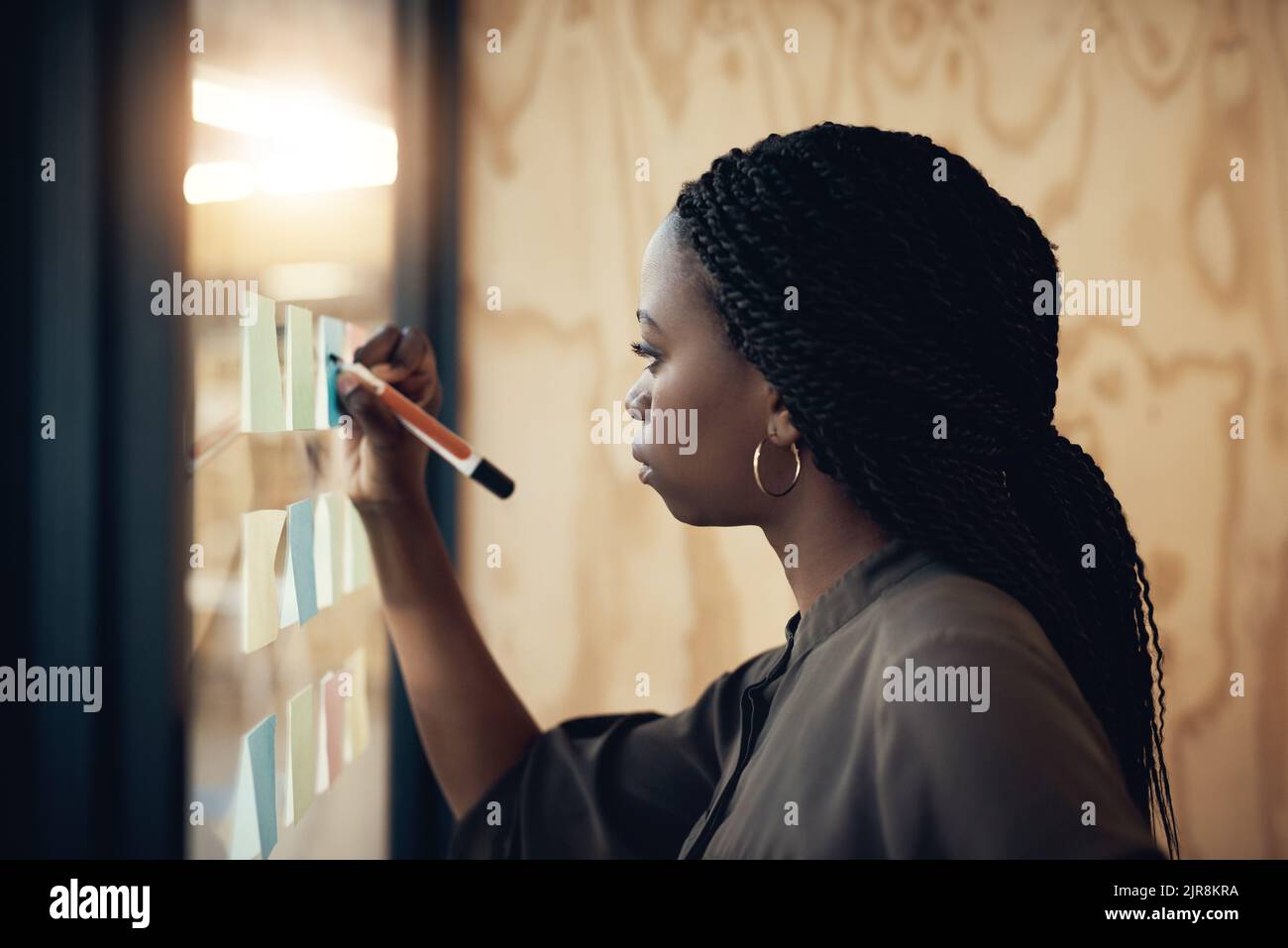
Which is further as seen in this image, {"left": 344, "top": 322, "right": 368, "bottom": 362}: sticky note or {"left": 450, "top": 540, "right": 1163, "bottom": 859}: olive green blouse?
{"left": 344, "top": 322, "right": 368, "bottom": 362}: sticky note

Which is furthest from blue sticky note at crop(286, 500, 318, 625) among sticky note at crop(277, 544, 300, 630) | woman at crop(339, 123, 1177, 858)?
woman at crop(339, 123, 1177, 858)

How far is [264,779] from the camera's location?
0.56m

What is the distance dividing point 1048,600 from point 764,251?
0.25m

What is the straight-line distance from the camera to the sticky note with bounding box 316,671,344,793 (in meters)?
0.68

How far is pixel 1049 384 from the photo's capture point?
55 centimetres

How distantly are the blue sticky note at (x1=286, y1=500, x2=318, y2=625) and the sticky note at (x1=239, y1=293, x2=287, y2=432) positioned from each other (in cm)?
7

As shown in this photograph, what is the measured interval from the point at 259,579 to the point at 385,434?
167mm

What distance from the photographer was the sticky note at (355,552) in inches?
27.7

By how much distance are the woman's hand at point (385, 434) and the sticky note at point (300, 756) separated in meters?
0.15

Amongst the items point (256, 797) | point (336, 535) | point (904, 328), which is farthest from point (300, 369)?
point (904, 328)

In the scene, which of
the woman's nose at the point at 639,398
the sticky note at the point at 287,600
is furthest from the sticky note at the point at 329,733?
the woman's nose at the point at 639,398

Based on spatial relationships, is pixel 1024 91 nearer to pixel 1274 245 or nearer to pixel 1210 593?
pixel 1274 245

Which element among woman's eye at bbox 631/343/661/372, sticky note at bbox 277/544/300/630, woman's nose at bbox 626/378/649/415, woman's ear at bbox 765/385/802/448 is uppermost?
woman's eye at bbox 631/343/661/372

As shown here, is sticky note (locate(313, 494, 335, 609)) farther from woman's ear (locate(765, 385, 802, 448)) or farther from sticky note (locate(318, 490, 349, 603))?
woman's ear (locate(765, 385, 802, 448))
